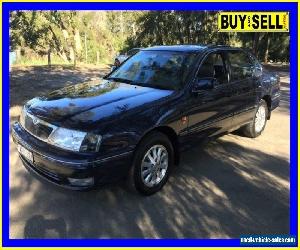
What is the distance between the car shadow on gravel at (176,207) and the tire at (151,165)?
15cm

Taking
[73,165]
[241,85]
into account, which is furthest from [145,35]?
[73,165]

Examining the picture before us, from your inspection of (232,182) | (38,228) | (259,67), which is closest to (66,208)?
(38,228)

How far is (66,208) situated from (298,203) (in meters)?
2.76

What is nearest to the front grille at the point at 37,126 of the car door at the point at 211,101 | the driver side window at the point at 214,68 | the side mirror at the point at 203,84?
the car door at the point at 211,101

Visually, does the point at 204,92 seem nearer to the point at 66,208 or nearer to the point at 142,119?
the point at 142,119

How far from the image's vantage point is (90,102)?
4.36m

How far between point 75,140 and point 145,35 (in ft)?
92.8

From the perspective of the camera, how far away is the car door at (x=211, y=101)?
4.89m

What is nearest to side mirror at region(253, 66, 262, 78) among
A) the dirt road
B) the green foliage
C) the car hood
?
the dirt road

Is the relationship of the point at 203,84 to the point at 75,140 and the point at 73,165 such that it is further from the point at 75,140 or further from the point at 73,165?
the point at 73,165

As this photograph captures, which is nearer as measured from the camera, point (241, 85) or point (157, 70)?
point (157, 70)

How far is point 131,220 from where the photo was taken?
393cm

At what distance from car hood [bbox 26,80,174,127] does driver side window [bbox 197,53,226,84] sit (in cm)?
82

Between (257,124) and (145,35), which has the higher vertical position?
(145,35)
